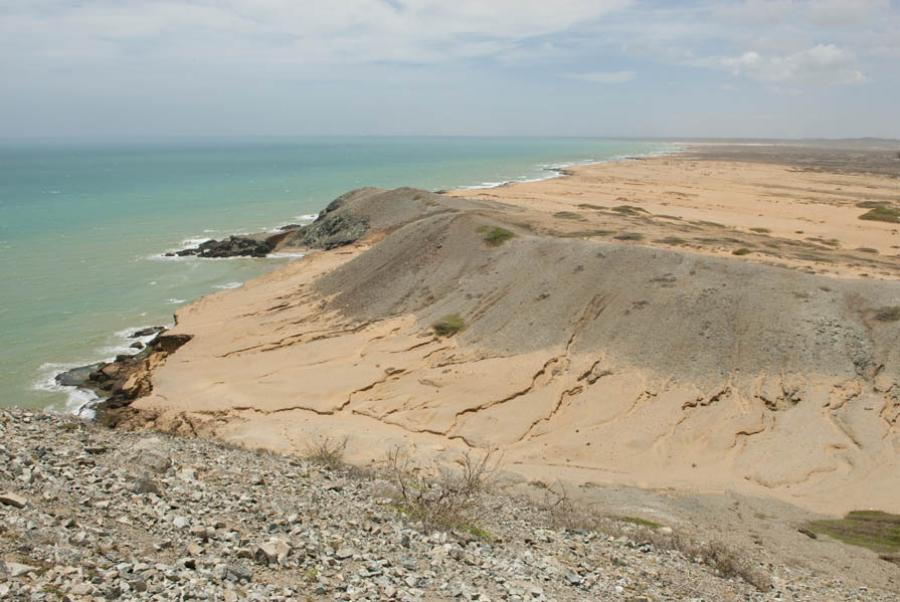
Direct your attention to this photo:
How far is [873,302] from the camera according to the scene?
2281cm

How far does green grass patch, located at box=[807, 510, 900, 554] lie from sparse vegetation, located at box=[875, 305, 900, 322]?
8.77 m

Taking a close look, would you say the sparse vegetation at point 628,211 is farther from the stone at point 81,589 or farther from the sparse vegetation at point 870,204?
the stone at point 81,589

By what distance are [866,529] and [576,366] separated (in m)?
9.78

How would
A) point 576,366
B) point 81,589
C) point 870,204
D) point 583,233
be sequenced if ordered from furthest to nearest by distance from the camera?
point 870,204 < point 583,233 < point 576,366 < point 81,589

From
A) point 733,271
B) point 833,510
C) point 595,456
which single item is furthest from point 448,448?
point 733,271

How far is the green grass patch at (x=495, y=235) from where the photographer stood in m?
31.1

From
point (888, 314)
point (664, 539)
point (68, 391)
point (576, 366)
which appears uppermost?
point (888, 314)

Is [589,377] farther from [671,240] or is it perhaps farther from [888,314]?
[671,240]

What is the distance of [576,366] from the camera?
2278 centimetres

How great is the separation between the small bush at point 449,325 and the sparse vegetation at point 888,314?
47.0 ft

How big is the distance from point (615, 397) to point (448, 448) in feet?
19.0

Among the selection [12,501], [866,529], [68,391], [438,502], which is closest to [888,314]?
[866,529]

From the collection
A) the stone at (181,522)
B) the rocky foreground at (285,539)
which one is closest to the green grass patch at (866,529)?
the rocky foreground at (285,539)

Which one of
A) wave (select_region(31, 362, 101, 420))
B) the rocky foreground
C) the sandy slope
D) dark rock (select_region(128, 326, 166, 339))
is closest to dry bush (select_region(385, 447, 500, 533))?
the rocky foreground
